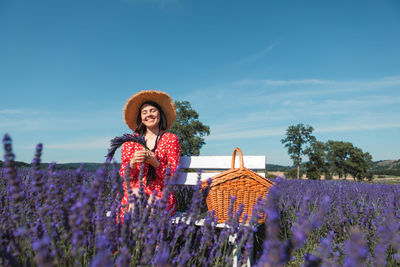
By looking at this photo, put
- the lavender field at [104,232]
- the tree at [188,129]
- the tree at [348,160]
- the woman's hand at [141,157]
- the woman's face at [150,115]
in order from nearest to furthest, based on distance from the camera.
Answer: the lavender field at [104,232] → the woman's hand at [141,157] → the woman's face at [150,115] → the tree at [188,129] → the tree at [348,160]

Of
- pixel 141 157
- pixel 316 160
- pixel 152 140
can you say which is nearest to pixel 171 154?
pixel 152 140

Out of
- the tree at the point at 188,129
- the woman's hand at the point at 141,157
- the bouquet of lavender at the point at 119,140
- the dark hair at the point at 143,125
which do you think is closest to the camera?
the woman's hand at the point at 141,157

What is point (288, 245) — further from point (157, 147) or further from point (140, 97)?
point (140, 97)

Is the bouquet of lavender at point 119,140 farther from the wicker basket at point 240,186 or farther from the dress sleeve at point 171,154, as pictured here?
the wicker basket at point 240,186

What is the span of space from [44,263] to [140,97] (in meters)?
2.56

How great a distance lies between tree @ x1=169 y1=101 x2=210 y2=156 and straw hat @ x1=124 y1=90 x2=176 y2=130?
19928mm

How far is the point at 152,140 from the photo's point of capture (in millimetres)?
3105

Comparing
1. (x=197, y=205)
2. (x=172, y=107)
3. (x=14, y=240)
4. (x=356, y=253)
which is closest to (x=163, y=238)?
(x=197, y=205)

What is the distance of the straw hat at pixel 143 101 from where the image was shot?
311 centimetres

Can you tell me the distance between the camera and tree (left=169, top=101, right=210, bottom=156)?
2394cm

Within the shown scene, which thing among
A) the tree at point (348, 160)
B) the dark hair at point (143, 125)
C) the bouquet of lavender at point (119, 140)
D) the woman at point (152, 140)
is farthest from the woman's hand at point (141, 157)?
the tree at point (348, 160)

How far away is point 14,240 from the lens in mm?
1216

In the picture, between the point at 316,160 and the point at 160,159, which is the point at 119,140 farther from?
the point at 316,160

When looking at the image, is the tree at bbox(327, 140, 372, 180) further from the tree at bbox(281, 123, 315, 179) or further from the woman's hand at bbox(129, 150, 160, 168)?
the woman's hand at bbox(129, 150, 160, 168)
